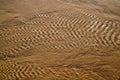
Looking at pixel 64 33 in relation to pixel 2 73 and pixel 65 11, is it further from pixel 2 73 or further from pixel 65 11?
pixel 2 73

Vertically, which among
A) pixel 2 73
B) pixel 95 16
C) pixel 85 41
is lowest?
pixel 2 73

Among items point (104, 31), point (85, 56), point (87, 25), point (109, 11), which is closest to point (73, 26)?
point (87, 25)

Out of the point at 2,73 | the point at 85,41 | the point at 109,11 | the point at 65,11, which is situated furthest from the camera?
the point at 109,11

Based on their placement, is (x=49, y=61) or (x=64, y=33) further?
(x=64, y=33)

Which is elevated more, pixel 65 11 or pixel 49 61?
pixel 65 11

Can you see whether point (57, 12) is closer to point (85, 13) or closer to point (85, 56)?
point (85, 13)

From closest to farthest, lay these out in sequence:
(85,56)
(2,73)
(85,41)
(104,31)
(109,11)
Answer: (2,73) → (85,56) → (85,41) → (104,31) → (109,11)

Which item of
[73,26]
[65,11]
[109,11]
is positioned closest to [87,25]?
[73,26]
